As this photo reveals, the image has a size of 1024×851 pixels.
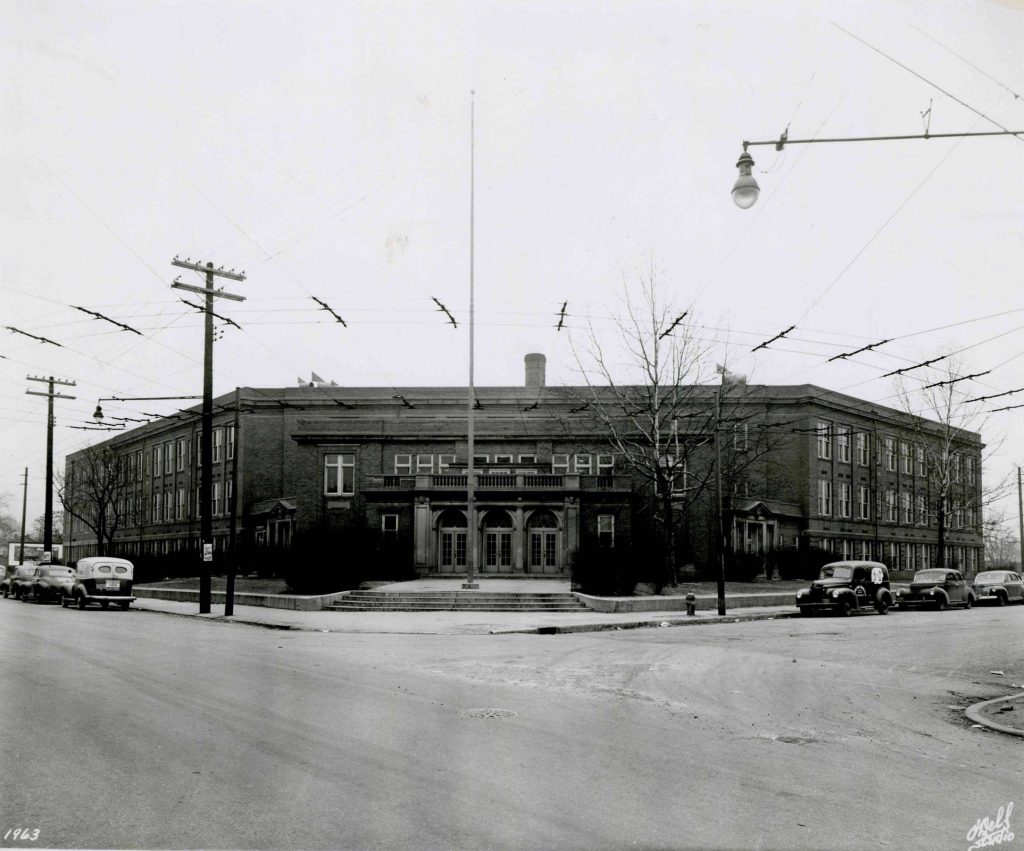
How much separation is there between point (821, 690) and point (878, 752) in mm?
3900

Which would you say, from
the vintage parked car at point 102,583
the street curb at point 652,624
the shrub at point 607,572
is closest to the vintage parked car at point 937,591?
the street curb at point 652,624

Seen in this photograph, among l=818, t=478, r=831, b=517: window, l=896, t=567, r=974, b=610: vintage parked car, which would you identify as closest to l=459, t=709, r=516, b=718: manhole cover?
l=896, t=567, r=974, b=610: vintage parked car

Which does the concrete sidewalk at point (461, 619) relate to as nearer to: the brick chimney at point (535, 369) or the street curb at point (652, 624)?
the street curb at point (652, 624)

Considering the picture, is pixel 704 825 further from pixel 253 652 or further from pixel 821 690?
pixel 253 652

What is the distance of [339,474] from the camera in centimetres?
4800

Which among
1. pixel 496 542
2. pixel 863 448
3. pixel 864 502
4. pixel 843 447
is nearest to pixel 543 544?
pixel 496 542

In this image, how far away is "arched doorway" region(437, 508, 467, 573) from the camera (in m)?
42.1

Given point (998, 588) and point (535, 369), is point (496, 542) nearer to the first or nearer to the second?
point (535, 369)

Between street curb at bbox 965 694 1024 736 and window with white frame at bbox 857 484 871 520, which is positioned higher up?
window with white frame at bbox 857 484 871 520

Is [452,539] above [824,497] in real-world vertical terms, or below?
below


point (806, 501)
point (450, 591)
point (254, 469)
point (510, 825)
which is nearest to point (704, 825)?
point (510, 825)

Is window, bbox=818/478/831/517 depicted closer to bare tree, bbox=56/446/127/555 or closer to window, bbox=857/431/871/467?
window, bbox=857/431/871/467

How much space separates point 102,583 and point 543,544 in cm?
1921

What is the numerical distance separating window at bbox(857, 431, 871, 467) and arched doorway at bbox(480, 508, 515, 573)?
1027 inches
